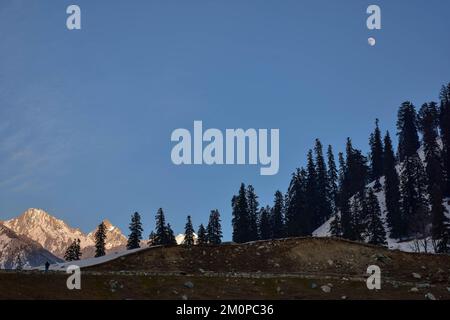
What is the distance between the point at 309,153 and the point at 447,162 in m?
35.3

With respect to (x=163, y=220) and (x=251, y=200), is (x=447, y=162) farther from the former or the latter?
(x=163, y=220)

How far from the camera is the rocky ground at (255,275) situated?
34.0 metres

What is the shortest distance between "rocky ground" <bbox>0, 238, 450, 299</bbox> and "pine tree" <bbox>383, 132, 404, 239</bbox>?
147 feet

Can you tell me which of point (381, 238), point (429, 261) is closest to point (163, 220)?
point (381, 238)

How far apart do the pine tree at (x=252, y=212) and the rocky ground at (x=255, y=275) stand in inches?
2396

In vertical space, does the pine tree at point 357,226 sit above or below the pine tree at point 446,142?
below

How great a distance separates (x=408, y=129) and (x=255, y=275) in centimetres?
9847

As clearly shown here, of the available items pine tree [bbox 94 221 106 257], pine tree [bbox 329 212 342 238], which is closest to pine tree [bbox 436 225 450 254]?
pine tree [bbox 329 212 342 238]

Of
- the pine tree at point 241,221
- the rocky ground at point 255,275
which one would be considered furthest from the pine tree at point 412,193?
the rocky ground at point 255,275

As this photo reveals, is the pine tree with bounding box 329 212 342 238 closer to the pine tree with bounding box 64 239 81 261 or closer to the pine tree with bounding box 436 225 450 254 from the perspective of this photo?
the pine tree with bounding box 436 225 450 254

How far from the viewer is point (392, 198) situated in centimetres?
10544

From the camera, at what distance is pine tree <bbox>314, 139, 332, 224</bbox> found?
124688 mm

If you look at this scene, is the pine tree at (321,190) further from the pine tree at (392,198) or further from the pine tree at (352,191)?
the pine tree at (392,198)

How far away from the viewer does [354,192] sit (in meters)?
125
